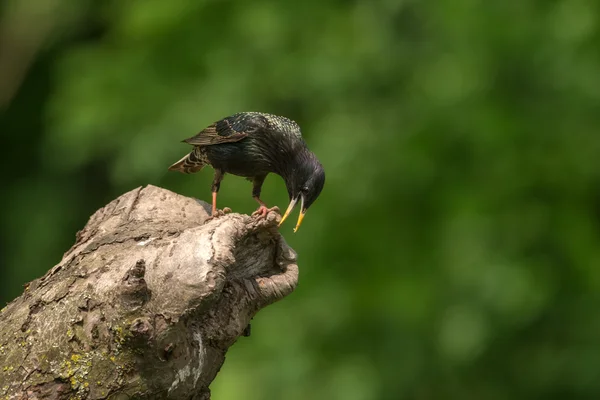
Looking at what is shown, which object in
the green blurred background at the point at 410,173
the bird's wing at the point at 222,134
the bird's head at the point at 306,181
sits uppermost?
the bird's wing at the point at 222,134

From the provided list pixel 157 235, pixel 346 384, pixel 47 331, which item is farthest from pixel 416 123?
pixel 47 331

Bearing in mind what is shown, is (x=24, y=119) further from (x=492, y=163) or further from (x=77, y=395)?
(x=77, y=395)

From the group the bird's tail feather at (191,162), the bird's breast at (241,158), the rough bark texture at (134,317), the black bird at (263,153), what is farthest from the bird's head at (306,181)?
the rough bark texture at (134,317)

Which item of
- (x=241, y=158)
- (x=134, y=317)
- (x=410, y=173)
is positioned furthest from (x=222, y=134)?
(x=410, y=173)

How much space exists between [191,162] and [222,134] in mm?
678

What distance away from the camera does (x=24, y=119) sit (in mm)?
11641

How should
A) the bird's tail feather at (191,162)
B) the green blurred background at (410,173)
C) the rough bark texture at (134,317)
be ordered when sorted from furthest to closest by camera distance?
1. the green blurred background at (410,173)
2. the bird's tail feather at (191,162)
3. the rough bark texture at (134,317)

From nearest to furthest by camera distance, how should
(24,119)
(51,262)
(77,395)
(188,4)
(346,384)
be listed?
(77,395)
(346,384)
(188,4)
(51,262)
(24,119)

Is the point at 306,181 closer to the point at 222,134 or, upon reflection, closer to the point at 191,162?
the point at 222,134

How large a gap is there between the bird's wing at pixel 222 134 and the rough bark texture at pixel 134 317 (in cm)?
144

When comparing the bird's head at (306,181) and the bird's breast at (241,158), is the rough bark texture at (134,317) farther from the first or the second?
the bird's breast at (241,158)

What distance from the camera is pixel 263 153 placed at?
5.00 m

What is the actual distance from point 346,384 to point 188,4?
328cm

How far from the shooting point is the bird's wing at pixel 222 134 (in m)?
5.02
